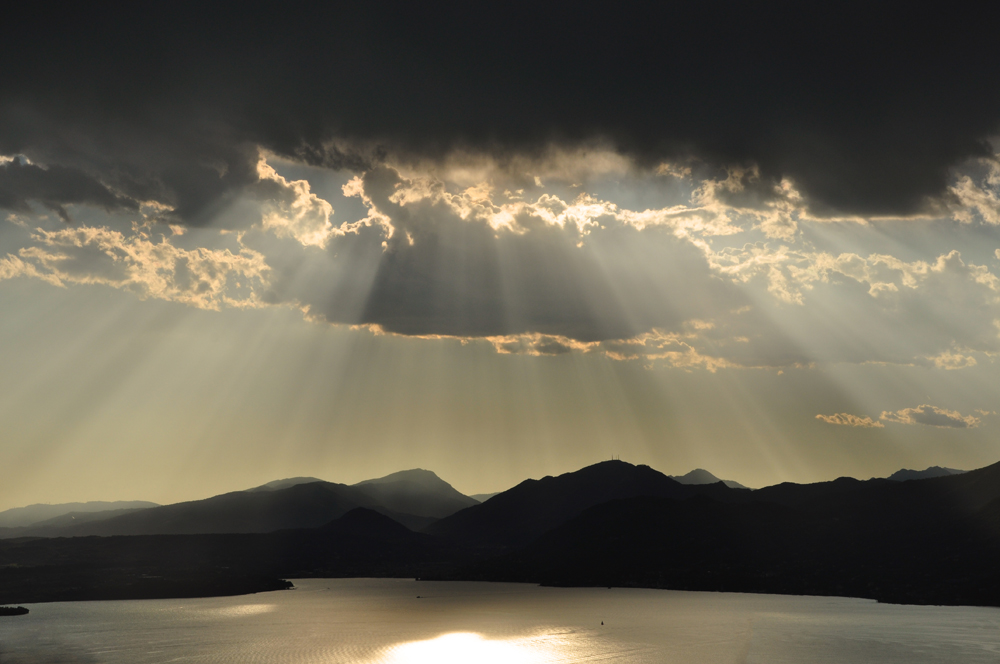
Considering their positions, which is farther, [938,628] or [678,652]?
[938,628]

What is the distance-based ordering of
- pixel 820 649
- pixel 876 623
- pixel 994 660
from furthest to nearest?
pixel 876 623 < pixel 820 649 < pixel 994 660

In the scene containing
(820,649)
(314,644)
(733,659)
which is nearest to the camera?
(733,659)

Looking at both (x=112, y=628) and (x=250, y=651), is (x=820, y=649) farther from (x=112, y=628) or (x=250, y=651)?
(x=112, y=628)

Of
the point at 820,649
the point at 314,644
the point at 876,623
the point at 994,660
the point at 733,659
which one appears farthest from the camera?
the point at 876,623

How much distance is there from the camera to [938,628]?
7096 inches

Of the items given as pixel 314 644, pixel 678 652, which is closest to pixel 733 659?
pixel 678 652

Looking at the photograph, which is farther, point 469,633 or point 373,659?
point 469,633

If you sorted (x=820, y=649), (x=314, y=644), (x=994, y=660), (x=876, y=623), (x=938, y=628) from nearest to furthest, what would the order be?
1. (x=994, y=660)
2. (x=820, y=649)
3. (x=314, y=644)
4. (x=938, y=628)
5. (x=876, y=623)

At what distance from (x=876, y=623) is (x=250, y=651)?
150051 mm

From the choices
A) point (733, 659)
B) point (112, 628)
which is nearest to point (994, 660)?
point (733, 659)

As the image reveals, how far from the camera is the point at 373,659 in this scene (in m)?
146

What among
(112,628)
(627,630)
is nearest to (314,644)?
(112,628)

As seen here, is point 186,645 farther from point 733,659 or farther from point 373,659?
point 733,659

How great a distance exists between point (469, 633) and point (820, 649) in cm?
8257
